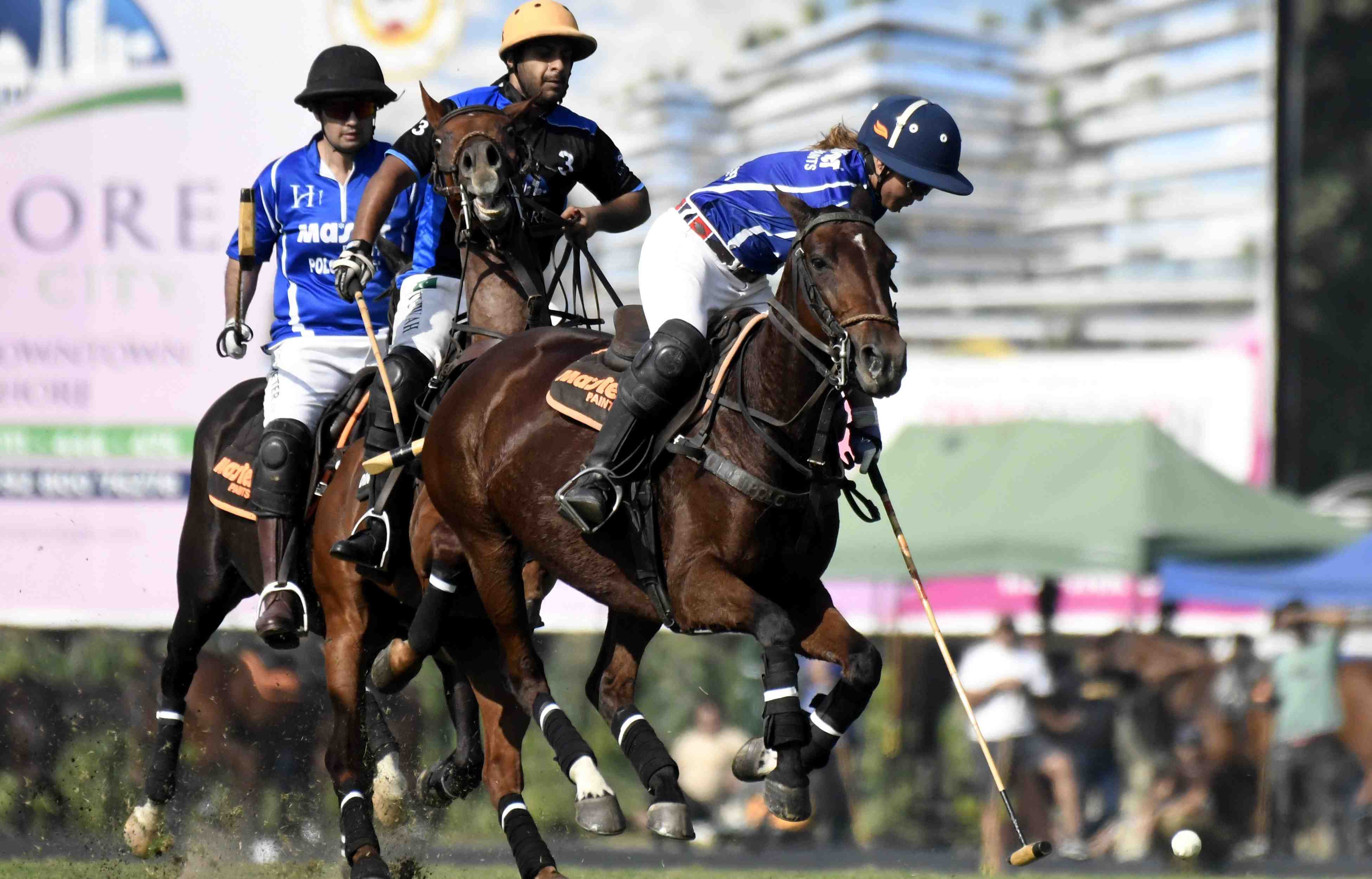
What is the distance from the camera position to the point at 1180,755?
12.3 meters

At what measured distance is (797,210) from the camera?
6008 mm

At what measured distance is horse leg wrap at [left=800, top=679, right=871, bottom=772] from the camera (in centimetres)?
605

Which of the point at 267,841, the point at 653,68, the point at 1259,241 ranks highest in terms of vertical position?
the point at 653,68

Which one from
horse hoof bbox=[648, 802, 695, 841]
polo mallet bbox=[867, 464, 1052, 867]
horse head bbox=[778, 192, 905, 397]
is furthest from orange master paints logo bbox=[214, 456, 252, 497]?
horse head bbox=[778, 192, 905, 397]

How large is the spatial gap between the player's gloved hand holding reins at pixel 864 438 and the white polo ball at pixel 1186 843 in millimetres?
4748

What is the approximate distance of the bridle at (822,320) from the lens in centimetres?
570

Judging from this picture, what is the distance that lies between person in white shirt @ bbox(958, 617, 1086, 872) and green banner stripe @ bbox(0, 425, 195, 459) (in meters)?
7.04

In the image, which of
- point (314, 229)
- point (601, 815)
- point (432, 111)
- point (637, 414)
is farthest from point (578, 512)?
point (314, 229)

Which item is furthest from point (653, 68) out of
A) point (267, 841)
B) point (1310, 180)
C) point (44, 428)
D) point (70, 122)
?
point (1310, 180)

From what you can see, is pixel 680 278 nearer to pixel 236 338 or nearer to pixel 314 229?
pixel 314 229

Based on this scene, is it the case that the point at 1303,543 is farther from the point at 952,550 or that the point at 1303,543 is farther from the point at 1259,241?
the point at 1259,241

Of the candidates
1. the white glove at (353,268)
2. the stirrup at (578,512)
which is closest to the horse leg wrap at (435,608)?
the stirrup at (578,512)

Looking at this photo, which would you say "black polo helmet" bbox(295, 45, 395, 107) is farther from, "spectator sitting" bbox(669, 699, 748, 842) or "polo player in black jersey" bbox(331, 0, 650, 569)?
"spectator sitting" bbox(669, 699, 748, 842)

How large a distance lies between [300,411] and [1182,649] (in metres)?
7.16
